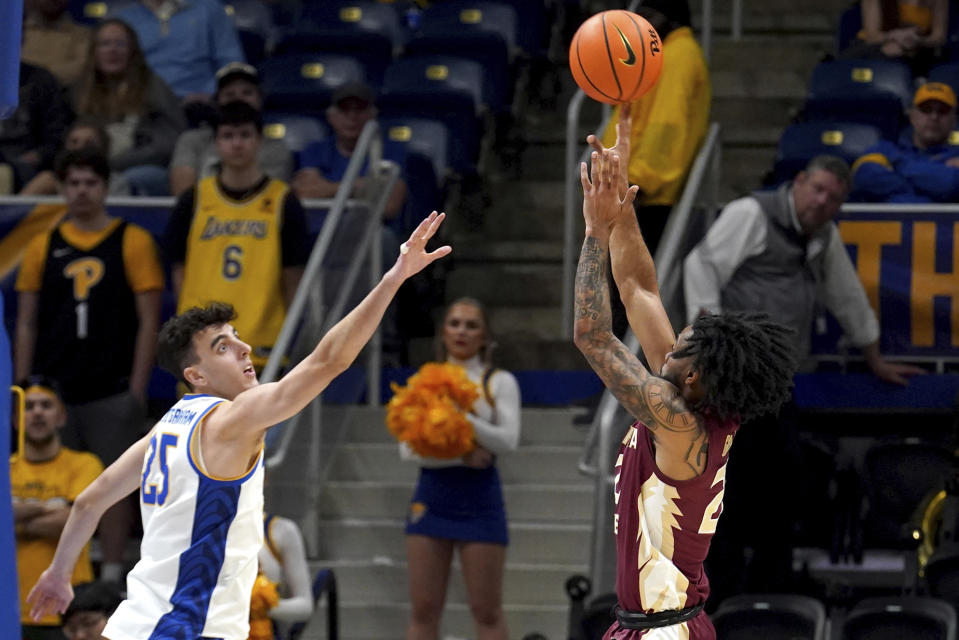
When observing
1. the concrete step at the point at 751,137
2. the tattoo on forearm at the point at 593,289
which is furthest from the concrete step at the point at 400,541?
the tattoo on forearm at the point at 593,289

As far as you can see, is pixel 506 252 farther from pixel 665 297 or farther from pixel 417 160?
pixel 665 297

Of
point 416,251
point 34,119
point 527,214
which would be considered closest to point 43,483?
point 34,119

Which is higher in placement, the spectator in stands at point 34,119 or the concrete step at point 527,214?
the spectator in stands at point 34,119

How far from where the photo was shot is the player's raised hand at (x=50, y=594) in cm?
531

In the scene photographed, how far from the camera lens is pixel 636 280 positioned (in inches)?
215

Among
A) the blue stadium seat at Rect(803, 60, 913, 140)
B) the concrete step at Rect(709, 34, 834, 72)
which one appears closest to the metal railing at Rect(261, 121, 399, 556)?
the blue stadium seat at Rect(803, 60, 913, 140)

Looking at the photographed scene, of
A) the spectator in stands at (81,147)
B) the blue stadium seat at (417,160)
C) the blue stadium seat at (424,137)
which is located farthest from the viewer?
the blue stadium seat at (424,137)

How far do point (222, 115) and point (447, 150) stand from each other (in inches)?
82.5

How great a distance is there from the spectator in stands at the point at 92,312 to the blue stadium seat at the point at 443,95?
255cm

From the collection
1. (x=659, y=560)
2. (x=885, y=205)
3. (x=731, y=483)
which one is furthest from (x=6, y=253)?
(x=659, y=560)

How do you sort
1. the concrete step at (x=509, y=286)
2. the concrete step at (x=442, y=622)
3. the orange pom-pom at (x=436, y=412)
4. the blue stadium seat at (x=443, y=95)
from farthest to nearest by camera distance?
the blue stadium seat at (x=443, y=95) → the concrete step at (x=509, y=286) → the concrete step at (x=442, y=622) → the orange pom-pom at (x=436, y=412)

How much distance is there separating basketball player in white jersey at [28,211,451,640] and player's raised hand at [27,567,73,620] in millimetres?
380

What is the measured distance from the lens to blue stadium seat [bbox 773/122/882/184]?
9359mm

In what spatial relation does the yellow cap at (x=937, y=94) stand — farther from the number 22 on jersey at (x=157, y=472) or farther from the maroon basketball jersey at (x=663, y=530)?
the number 22 on jersey at (x=157, y=472)
